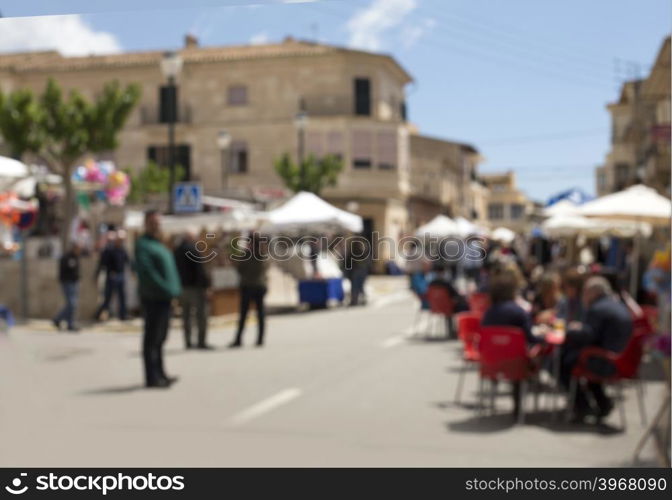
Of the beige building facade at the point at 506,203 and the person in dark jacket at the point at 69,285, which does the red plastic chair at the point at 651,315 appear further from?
the person in dark jacket at the point at 69,285

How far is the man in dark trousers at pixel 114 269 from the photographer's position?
49.9ft

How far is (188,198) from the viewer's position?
33.2ft

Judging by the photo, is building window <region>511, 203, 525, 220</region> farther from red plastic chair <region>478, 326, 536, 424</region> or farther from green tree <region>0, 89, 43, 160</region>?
green tree <region>0, 89, 43, 160</region>

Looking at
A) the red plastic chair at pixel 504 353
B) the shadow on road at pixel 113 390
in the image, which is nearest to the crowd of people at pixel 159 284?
the shadow on road at pixel 113 390

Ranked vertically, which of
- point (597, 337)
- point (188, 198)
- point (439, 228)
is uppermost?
point (188, 198)

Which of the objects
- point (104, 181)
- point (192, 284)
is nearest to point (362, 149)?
point (192, 284)

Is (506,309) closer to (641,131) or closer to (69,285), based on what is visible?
(641,131)

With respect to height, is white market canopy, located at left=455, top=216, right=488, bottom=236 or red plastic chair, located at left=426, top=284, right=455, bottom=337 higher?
white market canopy, located at left=455, top=216, right=488, bottom=236

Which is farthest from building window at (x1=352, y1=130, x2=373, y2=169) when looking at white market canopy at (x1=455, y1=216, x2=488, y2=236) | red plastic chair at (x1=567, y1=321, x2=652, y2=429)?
red plastic chair at (x1=567, y1=321, x2=652, y2=429)

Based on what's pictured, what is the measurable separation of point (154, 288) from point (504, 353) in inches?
144

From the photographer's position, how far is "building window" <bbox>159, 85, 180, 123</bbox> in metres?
11.3

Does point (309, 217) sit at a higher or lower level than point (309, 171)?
lower

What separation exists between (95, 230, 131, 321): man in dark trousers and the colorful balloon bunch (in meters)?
0.79
